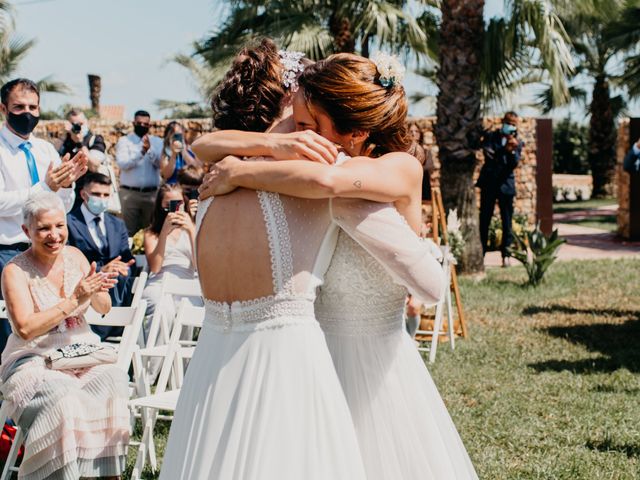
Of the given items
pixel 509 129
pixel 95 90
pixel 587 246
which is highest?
pixel 95 90

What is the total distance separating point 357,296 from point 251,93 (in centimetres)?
70

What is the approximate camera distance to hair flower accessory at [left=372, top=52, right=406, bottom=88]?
2703 mm

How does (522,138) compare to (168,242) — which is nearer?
(168,242)

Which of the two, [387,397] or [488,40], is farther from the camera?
[488,40]

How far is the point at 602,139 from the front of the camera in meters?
27.7

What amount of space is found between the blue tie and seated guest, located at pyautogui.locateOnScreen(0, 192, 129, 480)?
970mm

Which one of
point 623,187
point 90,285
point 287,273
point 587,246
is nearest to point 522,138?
point 623,187

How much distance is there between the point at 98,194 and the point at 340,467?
4766 millimetres

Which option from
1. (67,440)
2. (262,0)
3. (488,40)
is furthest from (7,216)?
(262,0)

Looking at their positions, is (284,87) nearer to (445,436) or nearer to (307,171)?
(307,171)

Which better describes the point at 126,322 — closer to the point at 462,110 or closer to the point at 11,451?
the point at 11,451

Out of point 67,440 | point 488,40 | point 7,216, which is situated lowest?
point 67,440

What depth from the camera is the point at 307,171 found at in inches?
99.2

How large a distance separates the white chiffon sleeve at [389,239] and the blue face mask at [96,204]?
180 inches
